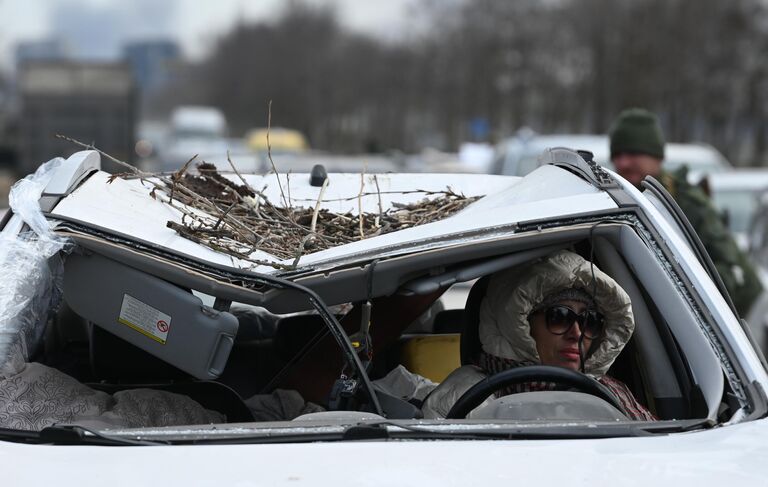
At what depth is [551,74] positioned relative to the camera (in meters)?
45.9

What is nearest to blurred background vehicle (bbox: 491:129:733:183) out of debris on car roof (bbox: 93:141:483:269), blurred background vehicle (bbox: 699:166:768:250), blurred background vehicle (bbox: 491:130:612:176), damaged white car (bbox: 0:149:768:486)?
blurred background vehicle (bbox: 491:130:612:176)

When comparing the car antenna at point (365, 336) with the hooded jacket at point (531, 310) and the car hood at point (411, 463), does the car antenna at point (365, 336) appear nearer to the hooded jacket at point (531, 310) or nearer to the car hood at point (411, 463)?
the hooded jacket at point (531, 310)

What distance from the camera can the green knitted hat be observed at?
21.6 ft

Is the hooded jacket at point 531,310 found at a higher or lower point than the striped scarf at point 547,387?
higher

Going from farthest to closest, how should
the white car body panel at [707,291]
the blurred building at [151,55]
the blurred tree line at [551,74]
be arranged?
the blurred building at [151,55] < the blurred tree line at [551,74] < the white car body panel at [707,291]

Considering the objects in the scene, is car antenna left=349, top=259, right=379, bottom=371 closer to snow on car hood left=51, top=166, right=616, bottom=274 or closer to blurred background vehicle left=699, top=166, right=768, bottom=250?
snow on car hood left=51, top=166, right=616, bottom=274

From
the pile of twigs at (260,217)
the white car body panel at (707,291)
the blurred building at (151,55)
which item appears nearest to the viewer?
the white car body panel at (707,291)

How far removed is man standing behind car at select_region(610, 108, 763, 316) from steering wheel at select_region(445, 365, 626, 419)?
3250 millimetres

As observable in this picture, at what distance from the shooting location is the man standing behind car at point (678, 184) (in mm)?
6609

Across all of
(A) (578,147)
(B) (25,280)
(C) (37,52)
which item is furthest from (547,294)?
(C) (37,52)

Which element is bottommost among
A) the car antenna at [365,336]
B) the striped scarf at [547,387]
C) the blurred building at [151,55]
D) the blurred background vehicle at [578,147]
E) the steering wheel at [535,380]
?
the striped scarf at [547,387]

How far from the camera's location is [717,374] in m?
3.15

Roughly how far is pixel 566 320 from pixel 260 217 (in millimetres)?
1166

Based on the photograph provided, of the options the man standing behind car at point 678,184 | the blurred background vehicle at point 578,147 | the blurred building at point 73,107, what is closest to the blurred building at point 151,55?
the blurred building at point 73,107
